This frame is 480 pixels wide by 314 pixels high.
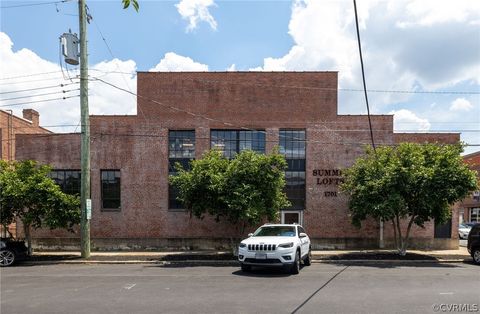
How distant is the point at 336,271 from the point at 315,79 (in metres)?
11.0

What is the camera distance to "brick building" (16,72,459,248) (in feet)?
72.4

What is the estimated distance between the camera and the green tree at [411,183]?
17250 mm

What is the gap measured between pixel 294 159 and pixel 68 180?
39.0 ft

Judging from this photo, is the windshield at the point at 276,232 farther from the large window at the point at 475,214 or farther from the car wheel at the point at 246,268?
the large window at the point at 475,214

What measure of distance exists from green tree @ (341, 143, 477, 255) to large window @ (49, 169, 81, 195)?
45.4 ft

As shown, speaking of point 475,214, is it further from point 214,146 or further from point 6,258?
point 6,258

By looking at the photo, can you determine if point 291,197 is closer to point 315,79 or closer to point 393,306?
point 315,79

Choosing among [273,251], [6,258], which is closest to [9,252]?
[6,258]

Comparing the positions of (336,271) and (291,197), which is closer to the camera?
(336,271)

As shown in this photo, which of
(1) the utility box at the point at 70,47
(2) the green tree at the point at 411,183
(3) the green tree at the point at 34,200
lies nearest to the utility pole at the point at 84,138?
(1) the utility box at the point at 70,47

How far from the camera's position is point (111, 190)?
73.8ft

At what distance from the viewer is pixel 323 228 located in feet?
71.9

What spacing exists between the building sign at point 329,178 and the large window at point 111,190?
400 inches

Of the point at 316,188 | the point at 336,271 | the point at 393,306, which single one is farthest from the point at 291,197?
the point at 393,306
